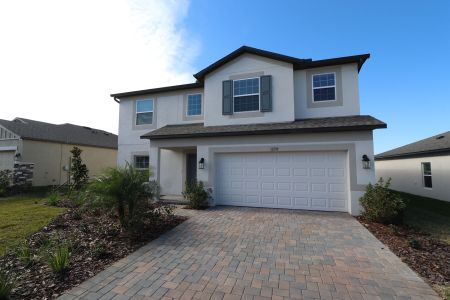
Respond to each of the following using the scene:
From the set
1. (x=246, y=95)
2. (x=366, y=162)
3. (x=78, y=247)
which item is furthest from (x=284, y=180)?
(x=78, y=247)

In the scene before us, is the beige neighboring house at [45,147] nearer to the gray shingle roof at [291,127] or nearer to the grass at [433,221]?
→ the gray shingle roof at [291,127]

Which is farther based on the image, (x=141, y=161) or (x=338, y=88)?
(x=141, y=161)

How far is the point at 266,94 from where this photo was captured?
1051cm

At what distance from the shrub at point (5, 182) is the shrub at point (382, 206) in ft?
61.2

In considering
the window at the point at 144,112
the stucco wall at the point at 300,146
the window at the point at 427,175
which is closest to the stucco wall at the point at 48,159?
the window at the point at 144,112

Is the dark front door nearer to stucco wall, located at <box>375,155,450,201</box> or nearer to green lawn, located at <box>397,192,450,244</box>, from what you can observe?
green lawn, located at <box>397,192,450,244</box>

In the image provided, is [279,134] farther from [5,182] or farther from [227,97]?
[5,182]

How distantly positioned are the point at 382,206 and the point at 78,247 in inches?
340

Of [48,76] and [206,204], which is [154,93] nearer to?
[48,76]

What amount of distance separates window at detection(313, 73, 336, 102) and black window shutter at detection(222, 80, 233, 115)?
3.92m

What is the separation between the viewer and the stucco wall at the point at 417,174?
12.8 meters

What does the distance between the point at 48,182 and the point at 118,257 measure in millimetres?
16860

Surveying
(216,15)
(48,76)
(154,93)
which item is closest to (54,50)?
(48,76)

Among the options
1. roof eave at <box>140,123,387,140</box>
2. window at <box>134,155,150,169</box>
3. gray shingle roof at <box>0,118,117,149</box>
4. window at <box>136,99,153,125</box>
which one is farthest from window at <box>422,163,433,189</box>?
gray shingle roof at <box>0,118,117,149</box>
